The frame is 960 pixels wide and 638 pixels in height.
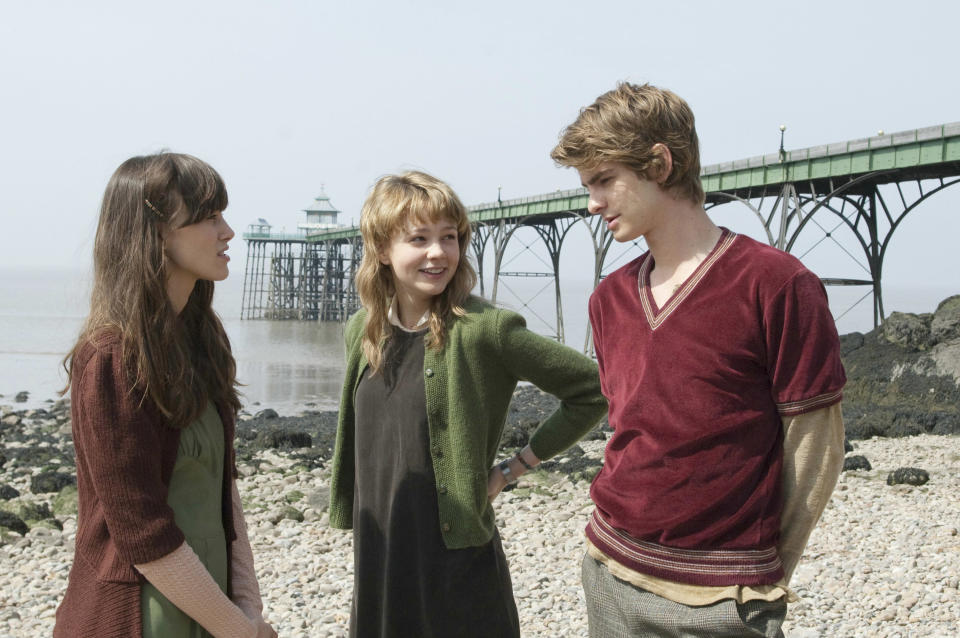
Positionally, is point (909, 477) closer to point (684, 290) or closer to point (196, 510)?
point (684, 290)

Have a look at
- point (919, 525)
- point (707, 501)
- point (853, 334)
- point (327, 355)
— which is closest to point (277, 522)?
point (919, 525)

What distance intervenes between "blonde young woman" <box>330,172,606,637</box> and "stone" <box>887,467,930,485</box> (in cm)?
535

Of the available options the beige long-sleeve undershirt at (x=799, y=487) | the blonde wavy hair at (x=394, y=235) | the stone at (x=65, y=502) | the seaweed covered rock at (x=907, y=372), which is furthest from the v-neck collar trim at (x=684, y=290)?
the seaweed covered rock at (x=907, y=372)

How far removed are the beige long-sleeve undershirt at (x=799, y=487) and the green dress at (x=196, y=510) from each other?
0.92m

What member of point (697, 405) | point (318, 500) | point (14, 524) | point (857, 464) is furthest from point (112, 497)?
point (857, 464)

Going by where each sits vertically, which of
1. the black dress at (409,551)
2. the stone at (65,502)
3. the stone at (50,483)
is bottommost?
the stone at (50,483)

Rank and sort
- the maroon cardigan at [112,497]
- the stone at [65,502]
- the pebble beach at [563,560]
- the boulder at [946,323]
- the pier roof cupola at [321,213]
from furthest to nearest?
1. the pier roof cupola at [321,213]
2. the boulder at [946,323]
3. the stone at [65,502]
4. the pebble beach at [563,560]
5. the maroon cardigan at [112,497]

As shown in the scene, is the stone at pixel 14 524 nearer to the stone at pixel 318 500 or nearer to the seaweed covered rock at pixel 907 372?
the stone at pixel 318 500

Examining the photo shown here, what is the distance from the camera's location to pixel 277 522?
6453 millimetres

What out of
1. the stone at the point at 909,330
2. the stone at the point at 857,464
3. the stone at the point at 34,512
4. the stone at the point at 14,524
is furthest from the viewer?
the stone at the point at 909,330

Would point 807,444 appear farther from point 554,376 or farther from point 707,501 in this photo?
point 554,376

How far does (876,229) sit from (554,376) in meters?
14.0

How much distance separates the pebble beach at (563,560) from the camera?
4.29 metres

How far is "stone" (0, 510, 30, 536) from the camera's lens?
6.27 meters
